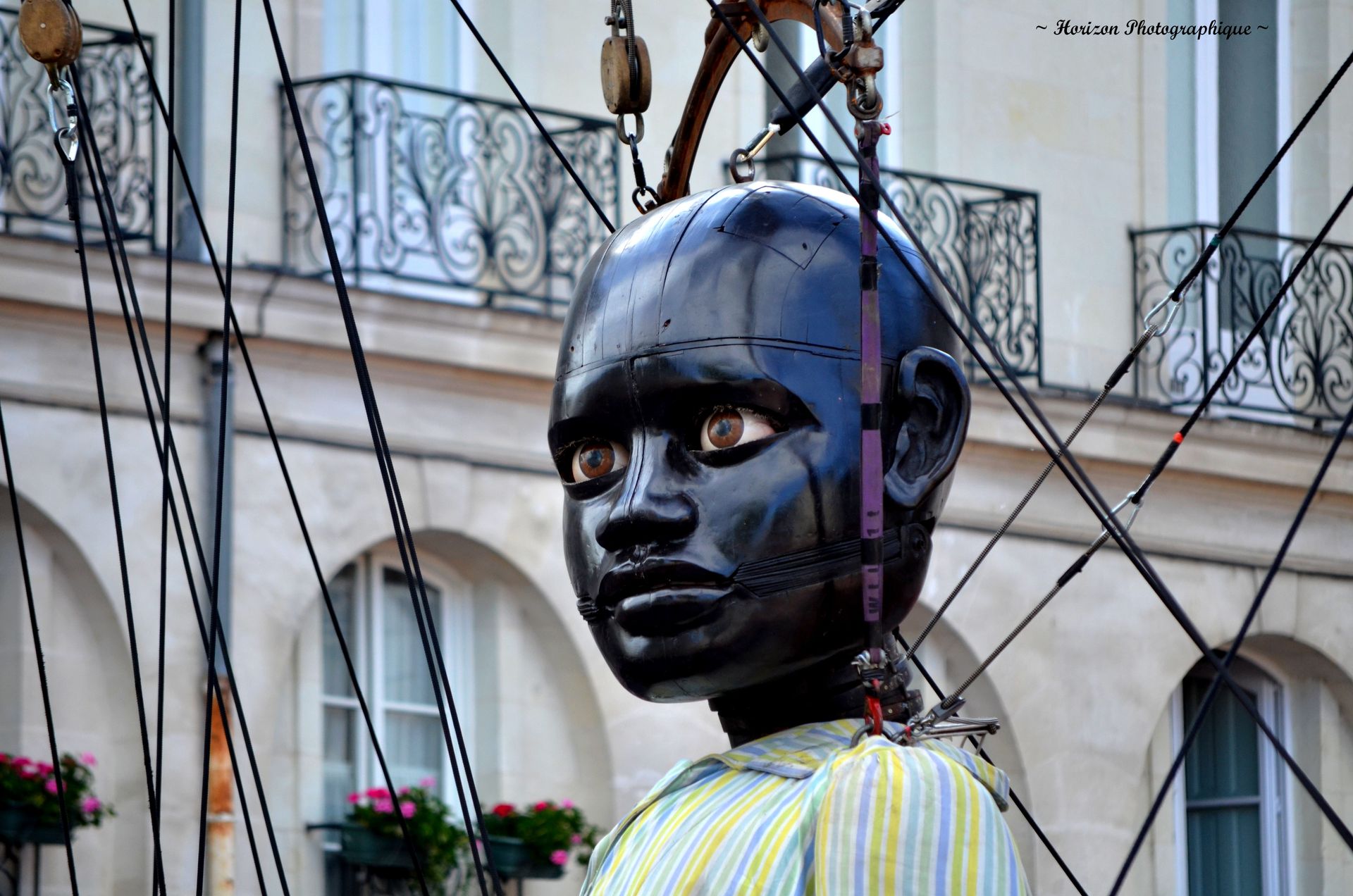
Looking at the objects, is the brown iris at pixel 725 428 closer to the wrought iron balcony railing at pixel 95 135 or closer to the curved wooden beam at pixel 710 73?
the curved wooden beam at pixel 710 73

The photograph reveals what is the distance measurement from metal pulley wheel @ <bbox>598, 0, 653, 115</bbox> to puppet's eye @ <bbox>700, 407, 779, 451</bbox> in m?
0.70

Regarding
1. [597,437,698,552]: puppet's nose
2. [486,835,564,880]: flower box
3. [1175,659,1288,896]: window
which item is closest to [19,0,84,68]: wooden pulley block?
[597,437,698,552]: puppet's nose

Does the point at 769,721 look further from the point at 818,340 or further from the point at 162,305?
the point at 162,305

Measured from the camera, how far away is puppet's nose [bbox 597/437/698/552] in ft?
9.72

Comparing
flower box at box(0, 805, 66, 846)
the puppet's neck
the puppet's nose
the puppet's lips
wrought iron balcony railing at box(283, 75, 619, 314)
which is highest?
wrought iron balcony railing at box(283, 75, 619, 314)

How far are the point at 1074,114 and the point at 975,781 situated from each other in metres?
10.6

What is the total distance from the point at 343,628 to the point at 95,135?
7.40ft

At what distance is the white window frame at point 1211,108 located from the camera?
13180 mm

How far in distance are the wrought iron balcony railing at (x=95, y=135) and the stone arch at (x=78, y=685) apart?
1.09 meters

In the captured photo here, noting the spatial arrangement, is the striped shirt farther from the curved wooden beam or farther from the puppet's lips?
the curved wooden beam

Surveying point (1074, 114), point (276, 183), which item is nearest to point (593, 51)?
point (276, 183)

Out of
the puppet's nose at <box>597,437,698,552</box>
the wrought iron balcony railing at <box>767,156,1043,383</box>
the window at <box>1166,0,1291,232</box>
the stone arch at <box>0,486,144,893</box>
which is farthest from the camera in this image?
the window at <box>1166,0,1291,232</box>

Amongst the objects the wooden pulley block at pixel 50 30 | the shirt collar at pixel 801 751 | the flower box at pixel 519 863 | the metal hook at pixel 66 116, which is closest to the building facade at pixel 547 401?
the flower box at pixel 519 863

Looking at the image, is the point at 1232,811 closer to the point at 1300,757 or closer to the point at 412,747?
the point at 1300,757
